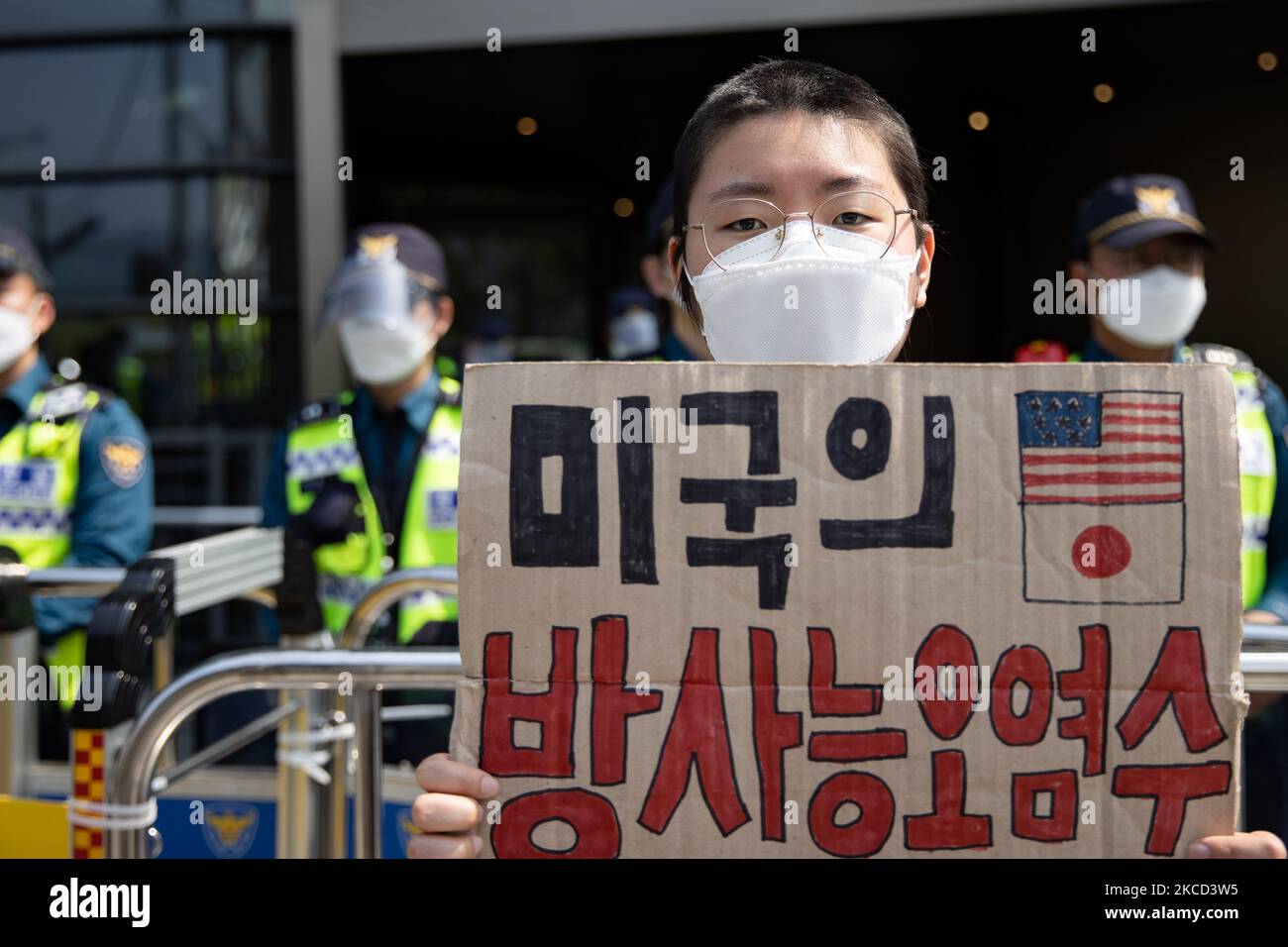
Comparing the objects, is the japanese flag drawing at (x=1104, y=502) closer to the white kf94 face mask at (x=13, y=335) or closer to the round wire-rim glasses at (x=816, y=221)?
the round wire-rim glasses at (x=816, y=221)

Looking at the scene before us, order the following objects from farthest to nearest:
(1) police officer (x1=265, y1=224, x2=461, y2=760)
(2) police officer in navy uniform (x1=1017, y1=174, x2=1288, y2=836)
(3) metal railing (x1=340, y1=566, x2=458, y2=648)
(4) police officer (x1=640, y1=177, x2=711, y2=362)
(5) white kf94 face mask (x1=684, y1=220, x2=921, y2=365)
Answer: (1) police officer (x1=265, y1=224, x2=461, y2=760) < (4) police officer (x1=640, y1=177, x2=711, y2=362) < (2) police officer in navy uniform (x1=1017, y1=174, x2=1288, y2=836) < (3) metal railing (x1=340, y1=566, x2=458, y2=648) < (5) white kf94 face mask (x1=684, y1=220, x2=921, y2=365)

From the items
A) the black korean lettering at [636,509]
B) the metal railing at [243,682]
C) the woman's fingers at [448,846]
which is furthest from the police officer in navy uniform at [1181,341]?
the woman's fingers at [448,846]

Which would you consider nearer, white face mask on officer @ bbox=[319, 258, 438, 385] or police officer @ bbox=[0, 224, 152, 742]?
police officer @ bbox=[0, 224, 152, 742]

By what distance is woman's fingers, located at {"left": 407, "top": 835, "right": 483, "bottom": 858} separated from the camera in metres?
1.25

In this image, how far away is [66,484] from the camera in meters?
3.52

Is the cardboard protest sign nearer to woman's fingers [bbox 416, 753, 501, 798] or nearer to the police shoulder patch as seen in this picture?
woman's fingers [bbox 416, 753, 501, 798]

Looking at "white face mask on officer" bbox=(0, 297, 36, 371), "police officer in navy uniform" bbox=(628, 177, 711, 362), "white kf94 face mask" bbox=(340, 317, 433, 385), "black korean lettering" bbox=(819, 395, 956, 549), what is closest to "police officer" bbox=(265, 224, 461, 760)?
"white kf94 face mask" bbox=(340, 317, 433, 385)

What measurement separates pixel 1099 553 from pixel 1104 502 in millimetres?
51

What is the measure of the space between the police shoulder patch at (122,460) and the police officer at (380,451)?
381 millimetres

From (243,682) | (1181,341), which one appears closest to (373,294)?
(243,682)

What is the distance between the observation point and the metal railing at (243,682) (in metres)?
1.79

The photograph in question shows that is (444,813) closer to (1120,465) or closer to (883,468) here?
(883,468)

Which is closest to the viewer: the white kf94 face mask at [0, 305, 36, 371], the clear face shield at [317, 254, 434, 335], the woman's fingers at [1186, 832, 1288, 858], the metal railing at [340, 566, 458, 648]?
the woman's fingers at [1186, 832, 1288, 858]
